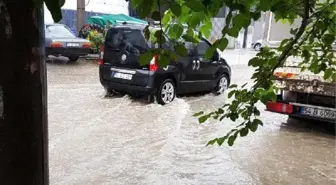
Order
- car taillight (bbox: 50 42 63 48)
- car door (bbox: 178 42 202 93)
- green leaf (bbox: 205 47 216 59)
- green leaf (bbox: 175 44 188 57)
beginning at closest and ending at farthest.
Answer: green leaf (bbox: 175 44 188 57)
green leaf (bbox: 205 47 216 59)
car door (bbox: 178 42 202 93)
car taillight (bbox: 50 42 63 48)

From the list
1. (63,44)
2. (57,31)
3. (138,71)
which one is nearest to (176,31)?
(138,71)

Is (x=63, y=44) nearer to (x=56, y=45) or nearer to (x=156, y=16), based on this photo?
(x=56, y=45)

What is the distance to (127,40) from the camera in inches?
332

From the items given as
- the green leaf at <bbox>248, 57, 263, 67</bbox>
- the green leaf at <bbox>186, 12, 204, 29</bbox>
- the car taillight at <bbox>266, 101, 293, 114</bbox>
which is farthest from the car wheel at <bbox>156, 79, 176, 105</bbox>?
the green leaf at <bbox>186, 12, 204, 29</bbox>

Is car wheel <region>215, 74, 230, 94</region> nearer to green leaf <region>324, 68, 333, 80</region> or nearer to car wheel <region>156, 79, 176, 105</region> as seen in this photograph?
car wheel <region>156, 79, 176, 105</region>

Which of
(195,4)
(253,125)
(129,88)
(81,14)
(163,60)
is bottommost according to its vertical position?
(129,88)

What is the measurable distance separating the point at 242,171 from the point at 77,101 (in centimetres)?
501

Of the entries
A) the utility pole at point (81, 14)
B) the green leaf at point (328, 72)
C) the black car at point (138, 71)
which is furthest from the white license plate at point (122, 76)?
the utility pole at point (81, 14)

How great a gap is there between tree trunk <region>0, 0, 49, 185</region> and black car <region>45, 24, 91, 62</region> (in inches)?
524

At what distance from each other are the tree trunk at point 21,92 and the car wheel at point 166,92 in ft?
23.5

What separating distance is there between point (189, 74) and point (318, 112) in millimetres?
3587

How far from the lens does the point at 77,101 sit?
882cm

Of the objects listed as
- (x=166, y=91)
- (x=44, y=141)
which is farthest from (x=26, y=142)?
(x=166, y=91)

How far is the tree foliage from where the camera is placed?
5.15 feet
